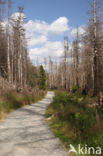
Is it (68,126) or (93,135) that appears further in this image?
(68,126)

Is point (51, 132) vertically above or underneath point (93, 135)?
underneath

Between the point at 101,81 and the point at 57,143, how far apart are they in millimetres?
23308

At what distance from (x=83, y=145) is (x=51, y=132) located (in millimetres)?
1643

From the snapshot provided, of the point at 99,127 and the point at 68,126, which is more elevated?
the point at 99,127

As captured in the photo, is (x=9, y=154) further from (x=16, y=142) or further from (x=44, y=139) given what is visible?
(x=44, y=139)

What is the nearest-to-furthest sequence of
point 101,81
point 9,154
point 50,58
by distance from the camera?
point 9,154 → point 101,81 → point 50,58

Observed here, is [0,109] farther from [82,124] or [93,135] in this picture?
[93,135]

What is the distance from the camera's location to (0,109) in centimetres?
763

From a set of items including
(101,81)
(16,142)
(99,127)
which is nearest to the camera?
(16,142)

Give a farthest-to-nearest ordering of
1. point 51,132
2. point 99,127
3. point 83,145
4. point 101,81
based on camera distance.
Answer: point 101,81
point 51,132
point 99,127
point 83,145

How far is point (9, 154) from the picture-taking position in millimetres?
3078

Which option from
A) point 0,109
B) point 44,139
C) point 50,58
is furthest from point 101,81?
point 50,58

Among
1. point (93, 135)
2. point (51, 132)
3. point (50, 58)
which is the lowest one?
point (51, 132)

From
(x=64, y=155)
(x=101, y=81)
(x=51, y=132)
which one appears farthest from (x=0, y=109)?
(x=101, y=81)
